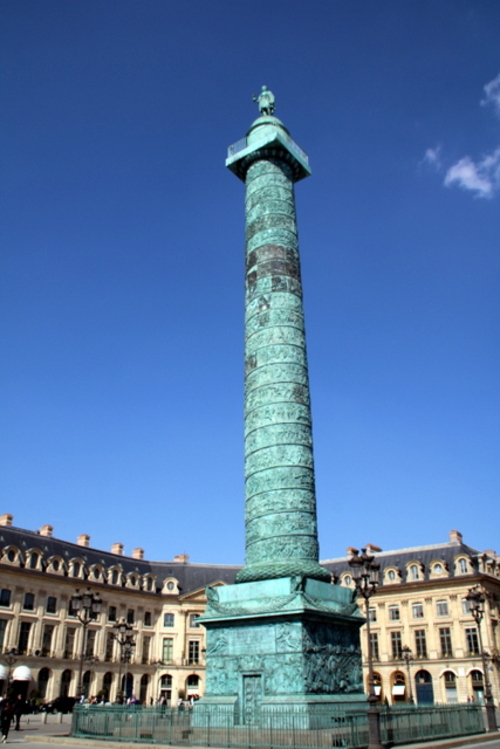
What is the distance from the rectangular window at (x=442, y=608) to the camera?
37812mm

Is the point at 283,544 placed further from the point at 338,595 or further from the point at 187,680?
the point at 187,680

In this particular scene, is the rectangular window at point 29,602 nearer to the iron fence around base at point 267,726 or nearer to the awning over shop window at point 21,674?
the awning over shop window at point 21,674

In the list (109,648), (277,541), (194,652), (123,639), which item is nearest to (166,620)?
(194,652)

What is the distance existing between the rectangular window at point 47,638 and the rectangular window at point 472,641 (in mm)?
22131

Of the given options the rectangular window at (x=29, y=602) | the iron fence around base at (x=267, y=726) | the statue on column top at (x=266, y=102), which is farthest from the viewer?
the rectangular window at (x=29, y=602)

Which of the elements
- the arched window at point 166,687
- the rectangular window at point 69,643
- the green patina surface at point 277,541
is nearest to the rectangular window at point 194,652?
the arched window at point 166,687

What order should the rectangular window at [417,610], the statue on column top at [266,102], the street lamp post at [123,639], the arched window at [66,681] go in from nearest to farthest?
the statue on column top at [266,102], the street lamp post at [123,639], the arched window at [66,681], the rectangular window at [417,610]

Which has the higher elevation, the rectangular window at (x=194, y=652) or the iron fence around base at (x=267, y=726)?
the rectangular window at (x=194, y=652)

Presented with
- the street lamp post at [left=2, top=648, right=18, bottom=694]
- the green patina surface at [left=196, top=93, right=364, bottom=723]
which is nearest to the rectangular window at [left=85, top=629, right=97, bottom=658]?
the street lamp post at [left=2, top=648, right=18, bottom=694]

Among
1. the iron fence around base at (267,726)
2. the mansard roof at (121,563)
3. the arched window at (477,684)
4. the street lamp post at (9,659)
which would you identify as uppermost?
the mansard roof at (121,563)

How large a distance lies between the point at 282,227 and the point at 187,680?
33736 millimetres

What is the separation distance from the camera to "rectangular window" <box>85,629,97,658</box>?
37.0 metres

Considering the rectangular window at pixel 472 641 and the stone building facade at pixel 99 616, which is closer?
the stone building facade at pixel 99 616

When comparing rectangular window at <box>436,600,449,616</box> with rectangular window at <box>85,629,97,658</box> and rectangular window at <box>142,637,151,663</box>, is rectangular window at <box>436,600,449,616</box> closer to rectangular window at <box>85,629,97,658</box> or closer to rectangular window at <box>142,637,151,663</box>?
rectangular window at <box>142,637,151,663</box>
